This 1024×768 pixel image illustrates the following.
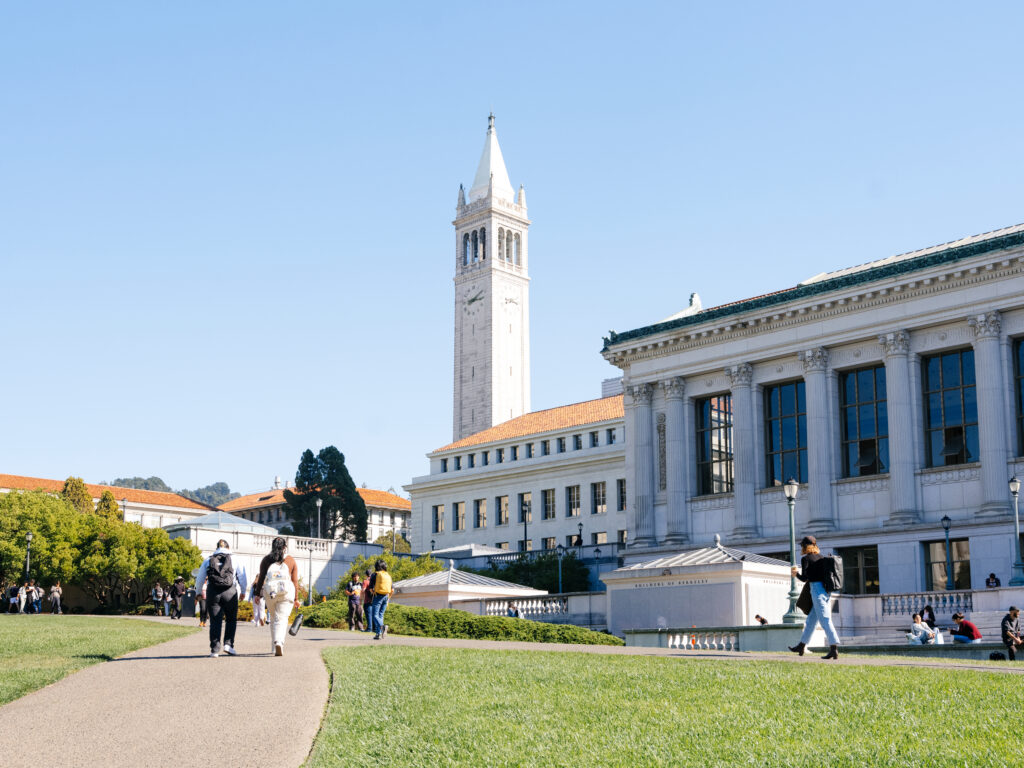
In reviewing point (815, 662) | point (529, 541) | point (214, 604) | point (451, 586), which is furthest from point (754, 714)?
point (529, 541)

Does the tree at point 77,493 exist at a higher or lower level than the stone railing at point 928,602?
higher

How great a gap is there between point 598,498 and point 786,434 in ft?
122

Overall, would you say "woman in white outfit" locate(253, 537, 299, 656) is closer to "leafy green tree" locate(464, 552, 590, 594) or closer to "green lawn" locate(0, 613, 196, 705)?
"green lawn" locate(0, 613, 196, 705)

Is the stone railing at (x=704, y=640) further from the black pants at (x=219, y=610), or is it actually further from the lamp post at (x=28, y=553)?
the lamp post at (x=28, y=553)

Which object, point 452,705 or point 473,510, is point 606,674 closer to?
point 452,705

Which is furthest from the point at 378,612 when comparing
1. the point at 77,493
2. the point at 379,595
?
the point at 77,493

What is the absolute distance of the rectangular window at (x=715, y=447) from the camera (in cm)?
5881

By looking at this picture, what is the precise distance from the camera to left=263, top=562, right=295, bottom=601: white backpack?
19016 millimetres

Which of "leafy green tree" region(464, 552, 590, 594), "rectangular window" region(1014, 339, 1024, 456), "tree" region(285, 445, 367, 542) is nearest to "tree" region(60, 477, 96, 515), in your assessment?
"tree" region(285, 445, 367, 542)

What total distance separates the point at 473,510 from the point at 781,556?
162ft

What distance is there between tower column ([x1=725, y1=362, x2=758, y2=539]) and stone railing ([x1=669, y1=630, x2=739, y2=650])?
82.0ft

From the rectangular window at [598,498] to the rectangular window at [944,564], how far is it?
43.3 metres

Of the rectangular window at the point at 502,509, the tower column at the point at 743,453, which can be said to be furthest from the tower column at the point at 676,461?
the rectangular window at the point at 502,509

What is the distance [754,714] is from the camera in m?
11.6
